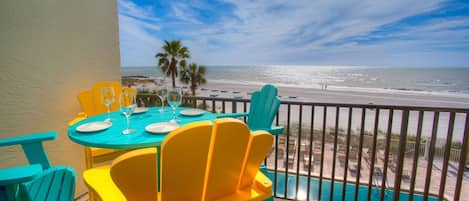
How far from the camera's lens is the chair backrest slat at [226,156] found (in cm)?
76

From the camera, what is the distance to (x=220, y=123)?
73cm

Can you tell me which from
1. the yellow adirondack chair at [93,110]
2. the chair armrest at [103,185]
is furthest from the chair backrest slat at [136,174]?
the yellow adirondack chair at [93,110]

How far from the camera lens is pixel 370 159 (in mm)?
4301

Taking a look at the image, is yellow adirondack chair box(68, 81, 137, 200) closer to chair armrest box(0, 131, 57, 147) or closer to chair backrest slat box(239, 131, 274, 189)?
chair armrest box(0, 131, 57, 147)

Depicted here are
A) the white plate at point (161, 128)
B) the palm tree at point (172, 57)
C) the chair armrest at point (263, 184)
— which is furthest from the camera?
the palm tree at point (172, 57)

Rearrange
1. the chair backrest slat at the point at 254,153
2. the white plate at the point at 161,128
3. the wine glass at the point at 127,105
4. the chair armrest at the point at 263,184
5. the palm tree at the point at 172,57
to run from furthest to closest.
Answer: the palm tree at the point at 172,57, the wine glass at the point at 127,105, the white plate at the point at 161,128, the chair armrest at the point at 263,184, the chair backrest slat at the point at 254,153

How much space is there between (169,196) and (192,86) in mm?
12553

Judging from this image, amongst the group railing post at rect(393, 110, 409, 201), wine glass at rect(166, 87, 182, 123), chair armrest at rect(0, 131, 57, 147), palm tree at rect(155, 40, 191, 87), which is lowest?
railing post at rect(393, 110, 409, 201)

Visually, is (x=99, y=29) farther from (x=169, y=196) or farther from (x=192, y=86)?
(x=192, y=86)

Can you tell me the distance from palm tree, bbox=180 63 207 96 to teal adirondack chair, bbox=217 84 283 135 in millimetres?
11027

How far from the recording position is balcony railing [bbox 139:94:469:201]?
6.14ft

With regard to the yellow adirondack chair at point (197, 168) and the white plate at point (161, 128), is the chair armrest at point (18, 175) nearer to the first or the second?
the yellow adirondack chair at point (197, 168)

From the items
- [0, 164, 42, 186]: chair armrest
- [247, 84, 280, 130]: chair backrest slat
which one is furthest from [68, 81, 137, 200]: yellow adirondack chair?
[247, 84, 280, 130]: chair backrest slat

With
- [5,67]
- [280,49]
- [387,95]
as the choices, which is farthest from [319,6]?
[5,67]
